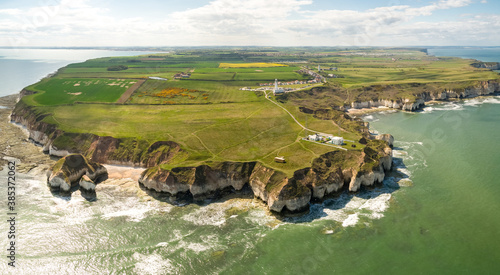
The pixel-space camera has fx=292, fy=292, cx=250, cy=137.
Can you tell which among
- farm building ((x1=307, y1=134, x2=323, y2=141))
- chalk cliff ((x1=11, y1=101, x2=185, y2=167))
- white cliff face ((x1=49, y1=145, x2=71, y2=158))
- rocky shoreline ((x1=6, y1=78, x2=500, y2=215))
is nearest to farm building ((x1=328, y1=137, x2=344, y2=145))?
farm building ((x1=307, y1=134, x2=323, y2=141))

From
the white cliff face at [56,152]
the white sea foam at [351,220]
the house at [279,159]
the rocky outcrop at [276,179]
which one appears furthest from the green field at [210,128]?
the white sea foam at [351,220]

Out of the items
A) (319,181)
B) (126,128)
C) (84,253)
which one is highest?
(126,128)

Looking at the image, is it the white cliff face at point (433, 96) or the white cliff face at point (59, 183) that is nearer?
the white cliff face at point (59, 183)

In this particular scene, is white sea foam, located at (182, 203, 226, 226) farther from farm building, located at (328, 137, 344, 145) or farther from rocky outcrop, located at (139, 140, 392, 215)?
farm building, located at (328, 137, 344, 145)

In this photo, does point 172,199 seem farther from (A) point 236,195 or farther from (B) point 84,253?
(B) point 84,253

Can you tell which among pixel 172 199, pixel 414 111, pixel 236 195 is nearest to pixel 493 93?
pixel 414 111

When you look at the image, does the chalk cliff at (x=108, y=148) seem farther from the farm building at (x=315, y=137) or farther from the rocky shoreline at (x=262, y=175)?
the farm building at (x=315, y=137)

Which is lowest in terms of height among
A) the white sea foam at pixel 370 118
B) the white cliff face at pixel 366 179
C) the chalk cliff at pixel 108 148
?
the white cliff face at pixel 366 179
